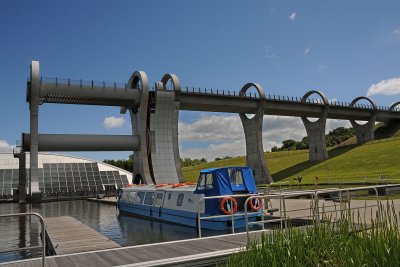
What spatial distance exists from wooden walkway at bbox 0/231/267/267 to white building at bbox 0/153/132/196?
50022 millimetres

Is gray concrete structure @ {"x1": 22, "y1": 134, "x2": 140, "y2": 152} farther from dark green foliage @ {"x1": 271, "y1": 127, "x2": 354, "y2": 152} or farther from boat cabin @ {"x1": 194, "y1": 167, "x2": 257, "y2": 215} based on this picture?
dark green foliage @ {"x1": 271, "y1": 127, "x2": 354, "y2": 152}

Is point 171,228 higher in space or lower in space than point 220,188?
lower

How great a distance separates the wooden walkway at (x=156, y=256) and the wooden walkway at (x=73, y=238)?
9.54 ft

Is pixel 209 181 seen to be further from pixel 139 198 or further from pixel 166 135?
pixel 166 135

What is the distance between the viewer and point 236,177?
74.4 feet

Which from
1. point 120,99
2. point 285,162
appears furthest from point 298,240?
point 285,162

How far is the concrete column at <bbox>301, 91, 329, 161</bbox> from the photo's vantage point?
7425 cm

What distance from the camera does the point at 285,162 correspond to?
88438 millimetres

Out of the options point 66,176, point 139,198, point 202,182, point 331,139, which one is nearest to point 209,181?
point 202,182

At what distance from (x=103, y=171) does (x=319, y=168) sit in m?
41.7

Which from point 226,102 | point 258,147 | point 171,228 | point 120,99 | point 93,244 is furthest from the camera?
point 258,147

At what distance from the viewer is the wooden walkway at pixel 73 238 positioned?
13.4 m

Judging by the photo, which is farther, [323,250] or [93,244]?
[93,244]

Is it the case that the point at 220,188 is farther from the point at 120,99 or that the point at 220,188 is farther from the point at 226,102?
the point at 226,102
